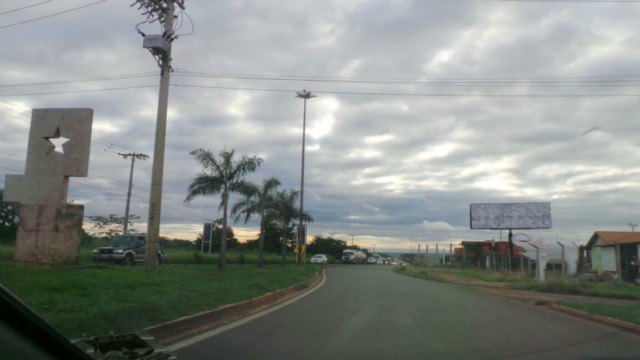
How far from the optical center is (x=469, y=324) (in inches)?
452

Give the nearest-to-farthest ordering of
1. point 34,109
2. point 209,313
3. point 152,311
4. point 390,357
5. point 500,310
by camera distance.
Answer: point 390,357, point 152,311, point 209,313, point 500,310, point 34,109

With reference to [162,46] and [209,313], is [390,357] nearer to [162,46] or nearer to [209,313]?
[209,313]

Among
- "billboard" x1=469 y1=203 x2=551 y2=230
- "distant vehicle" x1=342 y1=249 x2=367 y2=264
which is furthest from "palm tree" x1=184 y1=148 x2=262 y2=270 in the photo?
"distant vehicle" x1=342 y1=249 x2=367 y2=264

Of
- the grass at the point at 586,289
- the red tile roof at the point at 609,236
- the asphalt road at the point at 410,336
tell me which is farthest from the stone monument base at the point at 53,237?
the red tile roof at the point at 609,236

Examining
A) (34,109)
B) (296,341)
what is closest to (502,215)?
(34,109)

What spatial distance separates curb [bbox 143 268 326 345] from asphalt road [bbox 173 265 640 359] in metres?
0.53

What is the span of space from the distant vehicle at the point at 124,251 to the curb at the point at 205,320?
50.2 ft

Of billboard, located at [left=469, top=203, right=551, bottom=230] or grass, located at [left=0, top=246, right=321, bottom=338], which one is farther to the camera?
billboard, located at [left=469, top=203, right=551, bottom=230]

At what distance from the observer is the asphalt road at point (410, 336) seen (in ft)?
26.4

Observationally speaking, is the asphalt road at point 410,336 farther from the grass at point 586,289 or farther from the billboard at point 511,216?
the billboard at point 511,216

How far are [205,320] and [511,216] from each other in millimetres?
44074

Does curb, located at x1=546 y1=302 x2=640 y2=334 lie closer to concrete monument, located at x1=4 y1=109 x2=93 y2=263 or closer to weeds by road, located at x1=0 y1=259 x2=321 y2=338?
weeds by road, located at x1=0 y1=259 x2=321 y2=338

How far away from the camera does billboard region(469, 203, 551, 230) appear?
163 ft

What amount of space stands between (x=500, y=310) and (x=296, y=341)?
8.14m
